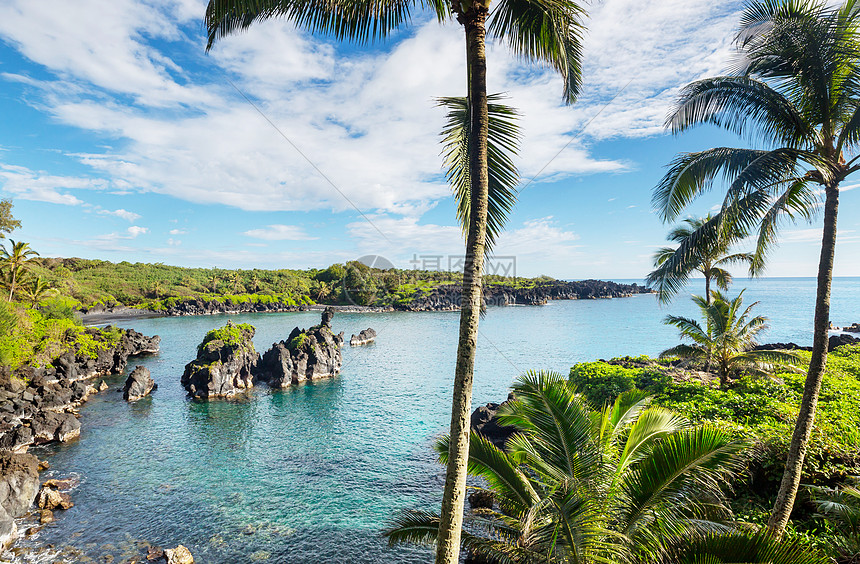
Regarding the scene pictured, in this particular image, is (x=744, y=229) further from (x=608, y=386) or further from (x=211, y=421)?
(x=211, y=421)

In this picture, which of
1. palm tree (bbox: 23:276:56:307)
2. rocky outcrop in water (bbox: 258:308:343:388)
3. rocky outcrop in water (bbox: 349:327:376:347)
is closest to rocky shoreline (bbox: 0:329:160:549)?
palm tree (bbox: 23:276:56:307)

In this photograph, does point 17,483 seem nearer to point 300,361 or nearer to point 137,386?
point 137,386

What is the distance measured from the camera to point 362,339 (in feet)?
183

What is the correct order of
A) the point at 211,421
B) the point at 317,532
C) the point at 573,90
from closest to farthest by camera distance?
the point at 573,90 → the point at 317,532 → the point at 211,421

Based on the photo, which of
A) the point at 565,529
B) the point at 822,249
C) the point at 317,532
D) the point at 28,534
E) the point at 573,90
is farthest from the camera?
the point at 317,532

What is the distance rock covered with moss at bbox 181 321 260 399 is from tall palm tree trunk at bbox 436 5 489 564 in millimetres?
29941

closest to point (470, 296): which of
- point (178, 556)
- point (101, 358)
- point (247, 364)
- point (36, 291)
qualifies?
point (178, 556)

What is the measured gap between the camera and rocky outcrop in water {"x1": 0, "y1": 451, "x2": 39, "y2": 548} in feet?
40.1

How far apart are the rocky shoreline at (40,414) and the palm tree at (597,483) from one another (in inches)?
610

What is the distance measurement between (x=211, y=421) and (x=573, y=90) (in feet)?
88.7

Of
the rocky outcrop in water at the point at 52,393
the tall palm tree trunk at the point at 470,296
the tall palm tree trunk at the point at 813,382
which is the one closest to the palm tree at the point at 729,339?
the tall palm tree trunk at the point at 813,382

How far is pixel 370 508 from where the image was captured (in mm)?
14945

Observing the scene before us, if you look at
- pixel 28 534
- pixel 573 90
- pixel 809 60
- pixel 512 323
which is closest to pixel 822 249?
pixel 809 60

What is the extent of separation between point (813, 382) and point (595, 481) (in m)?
3.88
